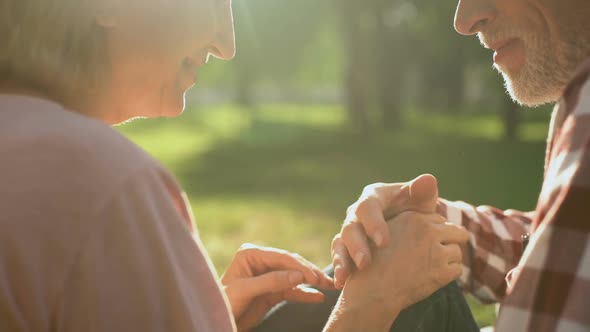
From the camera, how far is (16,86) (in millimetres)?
1331

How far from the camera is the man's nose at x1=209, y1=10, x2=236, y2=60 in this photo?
1.62 m

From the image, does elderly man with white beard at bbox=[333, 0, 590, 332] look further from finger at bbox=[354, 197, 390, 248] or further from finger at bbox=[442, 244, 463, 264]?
finger at bbox=[442, 244, 463, 264]

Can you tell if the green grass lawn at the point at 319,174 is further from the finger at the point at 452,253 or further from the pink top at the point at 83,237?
the pink top at the point at 83,237

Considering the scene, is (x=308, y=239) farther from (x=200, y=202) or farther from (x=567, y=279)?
(x=567, y=279)

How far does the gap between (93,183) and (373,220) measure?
3.52 feet

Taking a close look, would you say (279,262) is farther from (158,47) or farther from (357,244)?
(158,47)

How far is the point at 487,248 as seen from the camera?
2562 mm

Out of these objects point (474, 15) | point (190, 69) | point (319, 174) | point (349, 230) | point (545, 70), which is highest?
point (474, 15)

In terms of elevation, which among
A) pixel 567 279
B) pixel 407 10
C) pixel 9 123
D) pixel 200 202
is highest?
pixel 407 10

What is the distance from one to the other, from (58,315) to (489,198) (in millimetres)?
7868

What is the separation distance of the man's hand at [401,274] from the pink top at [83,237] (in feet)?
2.82

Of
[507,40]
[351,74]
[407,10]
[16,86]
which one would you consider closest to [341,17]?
[351,74]

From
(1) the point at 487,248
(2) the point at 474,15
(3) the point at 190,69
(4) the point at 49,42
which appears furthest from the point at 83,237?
(1) the point at 487,248

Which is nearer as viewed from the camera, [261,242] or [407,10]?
[261,242]
